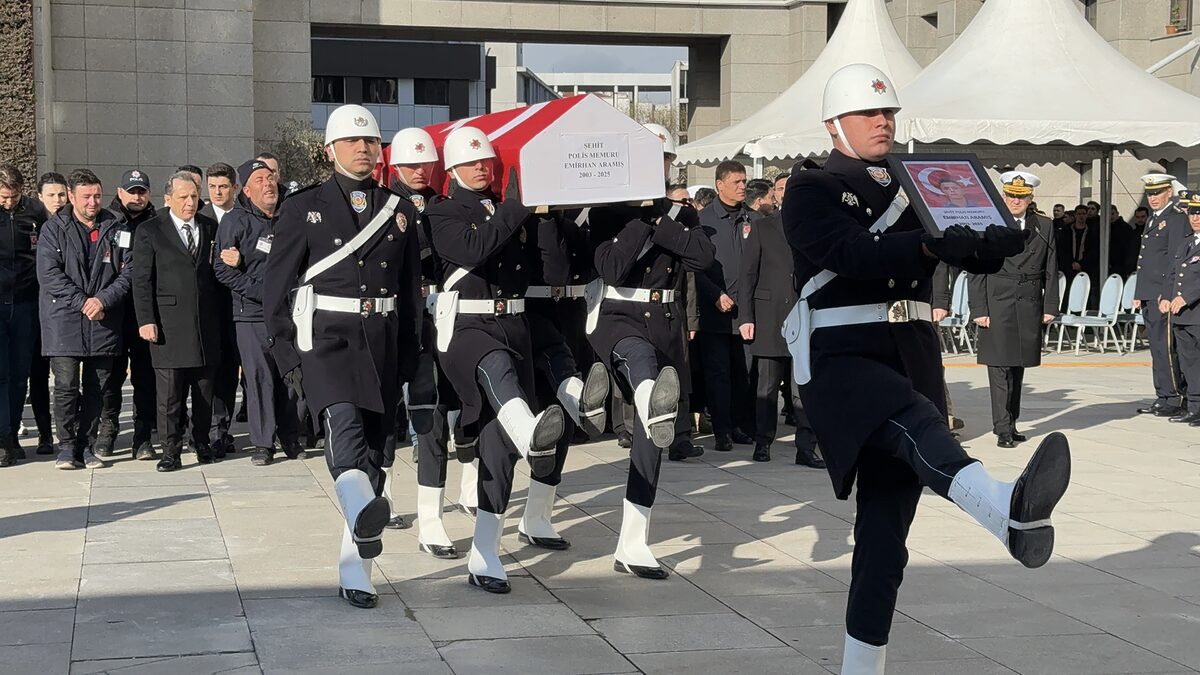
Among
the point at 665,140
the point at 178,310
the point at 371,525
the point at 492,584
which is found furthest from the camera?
the point at 178,310

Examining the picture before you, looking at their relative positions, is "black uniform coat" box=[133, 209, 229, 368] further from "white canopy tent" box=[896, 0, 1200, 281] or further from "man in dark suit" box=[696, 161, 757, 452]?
"white canopy tent" box=[896, 0, 1200, 281]

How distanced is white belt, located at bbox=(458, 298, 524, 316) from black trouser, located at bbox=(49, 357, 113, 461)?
13.9 ft

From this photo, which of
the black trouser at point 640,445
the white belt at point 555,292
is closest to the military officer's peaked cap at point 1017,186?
the white belt at point 555,292

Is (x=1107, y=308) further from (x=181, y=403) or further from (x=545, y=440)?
(x=545, y=440)

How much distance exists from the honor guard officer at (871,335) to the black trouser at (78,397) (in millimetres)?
6520

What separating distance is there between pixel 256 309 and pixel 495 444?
13.9 ft

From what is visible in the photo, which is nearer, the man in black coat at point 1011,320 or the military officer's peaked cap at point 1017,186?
the military officer's peaked cap at point 1017,186

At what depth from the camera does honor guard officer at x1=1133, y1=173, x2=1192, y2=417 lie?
13.4 metres

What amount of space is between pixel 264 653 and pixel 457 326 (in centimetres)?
194

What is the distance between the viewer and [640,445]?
689 cm

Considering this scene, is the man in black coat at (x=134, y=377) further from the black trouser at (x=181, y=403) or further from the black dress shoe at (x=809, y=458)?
the black dress shoe at (x=809, y=458)

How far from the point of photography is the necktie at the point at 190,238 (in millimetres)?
10258

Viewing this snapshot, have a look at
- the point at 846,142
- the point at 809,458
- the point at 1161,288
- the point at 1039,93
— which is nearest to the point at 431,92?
the point at 1039,93

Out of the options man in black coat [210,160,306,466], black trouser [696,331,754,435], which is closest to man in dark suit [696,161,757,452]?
black trouser [696,331,754,435]
